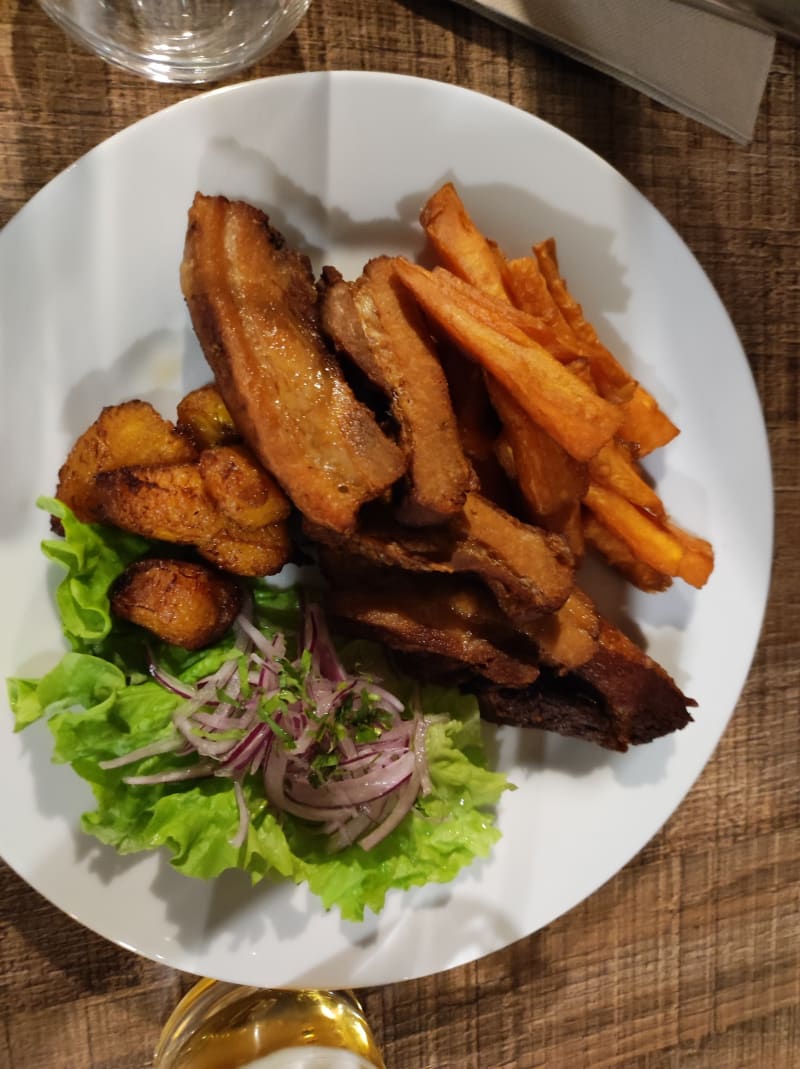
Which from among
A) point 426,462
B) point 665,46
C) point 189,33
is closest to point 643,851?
point 426,462

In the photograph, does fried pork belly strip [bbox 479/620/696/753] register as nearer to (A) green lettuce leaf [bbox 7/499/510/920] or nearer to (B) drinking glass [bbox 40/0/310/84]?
(A) green lettuce leaf [bbox 7/499/510/920]

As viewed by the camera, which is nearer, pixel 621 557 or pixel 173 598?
pixel 173 598

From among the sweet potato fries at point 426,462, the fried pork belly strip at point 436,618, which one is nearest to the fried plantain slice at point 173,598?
the sweet potato fries at point 426,462

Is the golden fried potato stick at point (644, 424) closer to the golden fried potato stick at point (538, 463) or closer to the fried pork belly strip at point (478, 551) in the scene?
the golden fried potato stick at point (538, 463)

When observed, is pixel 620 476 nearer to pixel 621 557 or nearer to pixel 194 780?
pixel 621 557

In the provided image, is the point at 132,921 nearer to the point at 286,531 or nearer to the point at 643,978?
the point at 286,531

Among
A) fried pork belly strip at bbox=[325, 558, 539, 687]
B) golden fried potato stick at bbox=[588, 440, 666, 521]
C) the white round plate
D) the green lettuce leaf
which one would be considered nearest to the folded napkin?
the white round plate
